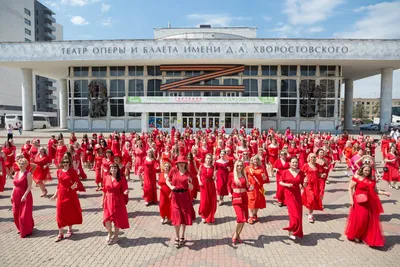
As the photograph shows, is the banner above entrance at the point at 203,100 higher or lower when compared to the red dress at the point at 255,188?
higher

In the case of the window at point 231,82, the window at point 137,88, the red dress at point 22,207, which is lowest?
the red dress at point 22,207

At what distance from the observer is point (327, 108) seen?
117 ft

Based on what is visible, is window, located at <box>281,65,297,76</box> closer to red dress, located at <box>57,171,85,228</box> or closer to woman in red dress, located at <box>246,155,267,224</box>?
woman in red dress, located at <box>246,155,267,224</box>

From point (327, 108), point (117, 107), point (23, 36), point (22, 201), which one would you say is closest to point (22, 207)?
point (22, 201)

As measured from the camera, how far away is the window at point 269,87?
3575 cm

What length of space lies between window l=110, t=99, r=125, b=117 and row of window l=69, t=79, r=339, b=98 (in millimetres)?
835

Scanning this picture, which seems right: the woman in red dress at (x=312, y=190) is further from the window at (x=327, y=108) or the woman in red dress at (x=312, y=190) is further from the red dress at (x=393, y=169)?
the window at (x=327, y=108)

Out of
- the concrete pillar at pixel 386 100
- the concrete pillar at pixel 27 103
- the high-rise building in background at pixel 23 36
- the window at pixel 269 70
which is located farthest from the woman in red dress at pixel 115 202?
the high-rise building in background at pixel 23 36

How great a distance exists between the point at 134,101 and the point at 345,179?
26.4m

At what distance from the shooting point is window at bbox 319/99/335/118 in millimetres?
35531

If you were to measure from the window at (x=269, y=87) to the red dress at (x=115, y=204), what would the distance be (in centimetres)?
3282

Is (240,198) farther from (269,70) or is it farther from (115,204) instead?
(269,70)

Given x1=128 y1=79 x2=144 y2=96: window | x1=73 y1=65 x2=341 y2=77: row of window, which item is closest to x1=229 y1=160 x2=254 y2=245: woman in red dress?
x1=73 y1=65 x2=341 y2=77: row of window

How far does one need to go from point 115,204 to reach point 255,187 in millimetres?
3161
